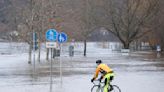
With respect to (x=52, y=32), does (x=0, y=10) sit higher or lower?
higher

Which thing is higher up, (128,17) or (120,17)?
(120,17)

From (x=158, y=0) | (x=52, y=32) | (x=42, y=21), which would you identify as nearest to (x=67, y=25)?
(x=42, y=21)

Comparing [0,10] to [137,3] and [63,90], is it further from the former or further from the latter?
[63,90]

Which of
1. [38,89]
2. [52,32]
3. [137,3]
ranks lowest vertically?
[38,89]

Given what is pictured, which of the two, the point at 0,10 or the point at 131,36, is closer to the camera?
the point at 131,36

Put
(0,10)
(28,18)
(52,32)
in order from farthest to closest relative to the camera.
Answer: (0,10) < (28,18) < (52,32)

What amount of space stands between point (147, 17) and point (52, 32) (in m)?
58.2

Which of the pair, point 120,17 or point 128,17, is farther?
point 120,17

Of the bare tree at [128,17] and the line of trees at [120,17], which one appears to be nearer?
the line of trees at [120,17]

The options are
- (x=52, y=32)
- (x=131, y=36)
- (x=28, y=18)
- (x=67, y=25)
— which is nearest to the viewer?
(x=52, y=32)

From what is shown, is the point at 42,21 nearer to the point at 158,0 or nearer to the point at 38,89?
the point at 38,89

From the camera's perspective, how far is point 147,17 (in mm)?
78500

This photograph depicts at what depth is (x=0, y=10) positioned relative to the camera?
4611 inches

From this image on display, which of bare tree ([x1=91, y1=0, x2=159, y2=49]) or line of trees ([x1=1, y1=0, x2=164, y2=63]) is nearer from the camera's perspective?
line of trees ([x1=1, y1=0, x2=164, y2=63])
